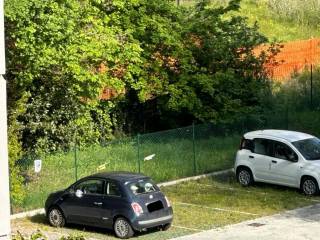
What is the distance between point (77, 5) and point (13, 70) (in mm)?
2539

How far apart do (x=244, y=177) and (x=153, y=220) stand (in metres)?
6.32

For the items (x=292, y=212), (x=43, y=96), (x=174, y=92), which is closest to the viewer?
(x=292, y=212)

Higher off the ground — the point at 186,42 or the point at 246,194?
the point at 186,42

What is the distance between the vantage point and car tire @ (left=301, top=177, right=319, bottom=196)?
21.4 meters

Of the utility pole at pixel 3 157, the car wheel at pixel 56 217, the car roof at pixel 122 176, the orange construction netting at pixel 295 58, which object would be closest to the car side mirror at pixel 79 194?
the car roof at pixel 122 176

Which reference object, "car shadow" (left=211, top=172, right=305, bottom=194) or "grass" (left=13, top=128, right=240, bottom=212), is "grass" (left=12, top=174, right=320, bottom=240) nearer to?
"car shadow" (left=211, top=172, right=305, bottom=194)

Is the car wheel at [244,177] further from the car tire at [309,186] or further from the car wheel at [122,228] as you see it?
the car wheel at [122,228]

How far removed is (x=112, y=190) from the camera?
1756 cm

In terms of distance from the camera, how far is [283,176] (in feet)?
72.2

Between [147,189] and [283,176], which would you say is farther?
[283,176]

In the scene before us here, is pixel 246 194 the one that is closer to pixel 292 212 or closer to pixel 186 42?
pixel 292 212

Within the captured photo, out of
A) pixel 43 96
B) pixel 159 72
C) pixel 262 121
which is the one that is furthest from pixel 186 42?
pixel 43 96

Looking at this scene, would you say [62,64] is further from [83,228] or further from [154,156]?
[83,228]

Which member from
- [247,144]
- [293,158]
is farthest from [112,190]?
[247,144]
